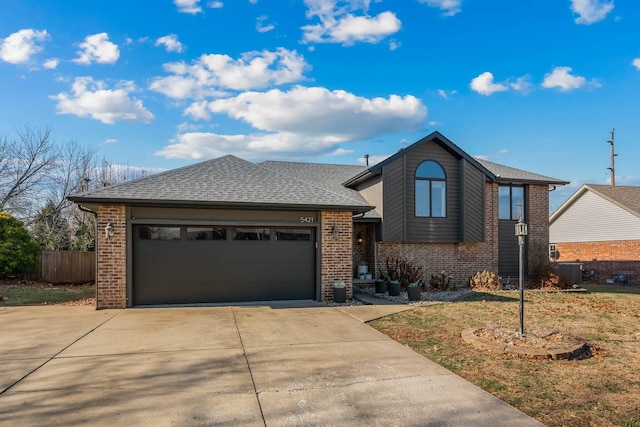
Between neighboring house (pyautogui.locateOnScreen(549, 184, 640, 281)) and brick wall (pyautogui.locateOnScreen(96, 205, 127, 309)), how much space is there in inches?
916

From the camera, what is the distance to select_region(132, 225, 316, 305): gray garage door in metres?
10.8

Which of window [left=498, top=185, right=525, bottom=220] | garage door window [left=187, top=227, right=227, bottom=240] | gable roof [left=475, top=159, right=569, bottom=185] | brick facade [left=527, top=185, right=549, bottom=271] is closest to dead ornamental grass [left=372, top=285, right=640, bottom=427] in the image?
garage door window [left=187, top=227, right=227, bottom=240]

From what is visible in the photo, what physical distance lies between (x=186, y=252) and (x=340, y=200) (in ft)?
14.7

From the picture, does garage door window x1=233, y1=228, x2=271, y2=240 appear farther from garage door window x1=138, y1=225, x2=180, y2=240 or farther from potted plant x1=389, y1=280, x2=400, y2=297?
potted plant x1=389, y1=280, x2=400, y2=297

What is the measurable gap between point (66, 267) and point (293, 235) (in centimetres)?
1168

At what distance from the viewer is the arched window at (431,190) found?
15.3 metres

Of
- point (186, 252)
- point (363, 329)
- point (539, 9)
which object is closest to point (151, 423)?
point (363, 329)

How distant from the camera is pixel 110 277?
1043 cm

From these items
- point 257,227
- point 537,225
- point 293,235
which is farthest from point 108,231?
point 537,225

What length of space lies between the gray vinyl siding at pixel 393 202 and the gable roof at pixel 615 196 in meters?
14.8

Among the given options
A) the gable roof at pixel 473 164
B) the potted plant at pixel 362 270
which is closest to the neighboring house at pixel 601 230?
the gable roof at pixel 473 164

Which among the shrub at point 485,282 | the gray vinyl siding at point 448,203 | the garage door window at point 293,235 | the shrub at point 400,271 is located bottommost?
the shrub at point 485,282

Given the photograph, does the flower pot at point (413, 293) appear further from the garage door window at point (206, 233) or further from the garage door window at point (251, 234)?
the garage door window at point (206, 233)

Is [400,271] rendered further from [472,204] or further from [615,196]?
[615,196]
